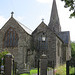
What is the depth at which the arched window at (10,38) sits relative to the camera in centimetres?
2600

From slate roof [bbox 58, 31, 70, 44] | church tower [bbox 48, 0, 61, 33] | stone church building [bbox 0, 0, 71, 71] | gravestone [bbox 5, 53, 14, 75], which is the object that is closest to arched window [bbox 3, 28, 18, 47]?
stone church building [bbox 0, 0, 71, 71]

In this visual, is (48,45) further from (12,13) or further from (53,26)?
(53,26)

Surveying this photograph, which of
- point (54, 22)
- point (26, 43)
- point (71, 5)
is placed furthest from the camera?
point (54, 22)

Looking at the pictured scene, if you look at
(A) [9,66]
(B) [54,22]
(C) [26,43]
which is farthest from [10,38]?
(B) [54,22]

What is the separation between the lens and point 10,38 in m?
26.2

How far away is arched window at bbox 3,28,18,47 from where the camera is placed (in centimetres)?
2600

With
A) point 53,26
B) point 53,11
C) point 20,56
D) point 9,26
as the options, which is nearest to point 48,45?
point 20,56

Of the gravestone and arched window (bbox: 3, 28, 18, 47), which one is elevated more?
arched window (bbox: 3, 28, 18, 47)

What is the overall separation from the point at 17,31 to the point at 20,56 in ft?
14.5

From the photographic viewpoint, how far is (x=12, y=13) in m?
26.6

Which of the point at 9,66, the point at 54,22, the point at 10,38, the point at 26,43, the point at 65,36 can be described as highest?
the point at 54,22

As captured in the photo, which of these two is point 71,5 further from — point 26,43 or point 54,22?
Result: point 54,22

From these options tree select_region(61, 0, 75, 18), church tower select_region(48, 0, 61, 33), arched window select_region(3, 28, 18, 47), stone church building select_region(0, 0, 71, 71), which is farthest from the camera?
church tower select_region(48, 0, 61, 33)

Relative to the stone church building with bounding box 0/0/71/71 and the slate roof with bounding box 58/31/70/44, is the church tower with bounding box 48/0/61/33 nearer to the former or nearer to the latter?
the slate roof with bounding box 58/31/70/44
